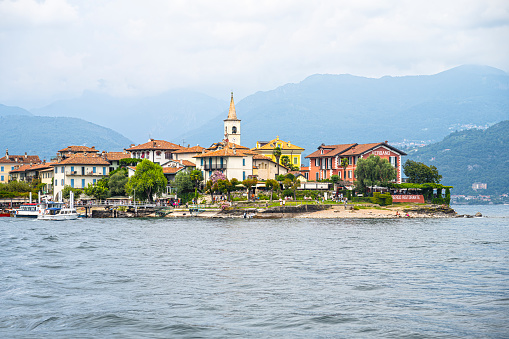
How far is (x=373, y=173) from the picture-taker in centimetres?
9512

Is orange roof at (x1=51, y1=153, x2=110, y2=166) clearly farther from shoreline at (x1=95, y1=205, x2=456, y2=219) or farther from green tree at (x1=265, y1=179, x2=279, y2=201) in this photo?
green tree at (x1=265, y1=179, x2=279, y2=201)

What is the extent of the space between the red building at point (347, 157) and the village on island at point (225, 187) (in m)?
0.18

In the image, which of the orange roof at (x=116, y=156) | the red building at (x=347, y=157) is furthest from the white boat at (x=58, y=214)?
the red building at (x=347, y=157)

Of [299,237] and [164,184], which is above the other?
[164,184]

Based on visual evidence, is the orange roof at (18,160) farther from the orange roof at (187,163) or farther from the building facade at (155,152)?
the orange roof at (187,163)

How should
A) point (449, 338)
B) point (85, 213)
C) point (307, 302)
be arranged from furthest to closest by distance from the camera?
point (85, 213) → point (307, 302) → point (449, 338)

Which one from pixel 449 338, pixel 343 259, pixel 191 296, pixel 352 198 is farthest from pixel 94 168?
pixel 449 338

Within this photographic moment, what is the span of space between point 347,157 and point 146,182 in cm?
3482

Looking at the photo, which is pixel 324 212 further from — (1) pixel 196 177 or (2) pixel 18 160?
(2) pixel 18 160

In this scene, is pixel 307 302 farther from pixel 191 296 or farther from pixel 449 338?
pixel 449 338

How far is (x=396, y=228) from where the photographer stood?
6662cm

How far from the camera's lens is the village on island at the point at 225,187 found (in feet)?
300

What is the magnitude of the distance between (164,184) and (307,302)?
246 ft

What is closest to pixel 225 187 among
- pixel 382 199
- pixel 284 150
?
pixel 382 199
